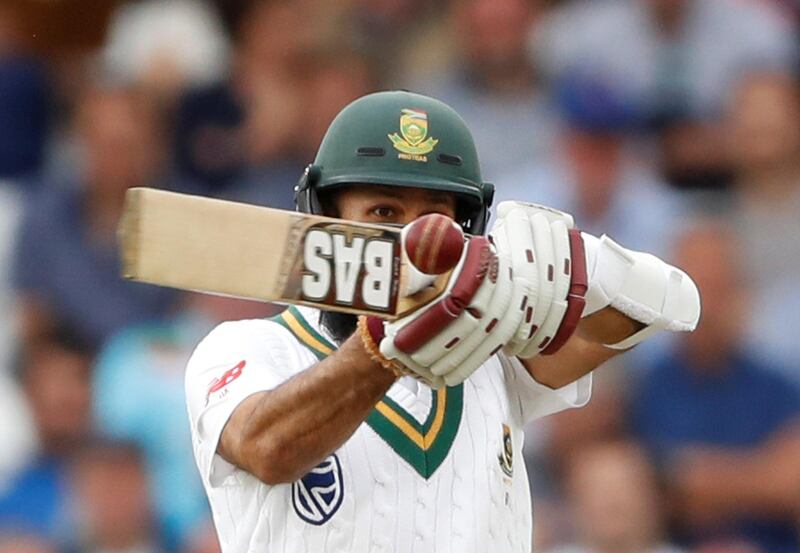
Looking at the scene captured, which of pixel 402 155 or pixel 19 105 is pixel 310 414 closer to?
pixel 402 155

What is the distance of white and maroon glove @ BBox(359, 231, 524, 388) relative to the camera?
2277 millimetres

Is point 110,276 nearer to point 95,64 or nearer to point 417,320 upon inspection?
point 95,64

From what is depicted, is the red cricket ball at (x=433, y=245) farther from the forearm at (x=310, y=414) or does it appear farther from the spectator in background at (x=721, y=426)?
the spectator in background at (x=721, y=426)

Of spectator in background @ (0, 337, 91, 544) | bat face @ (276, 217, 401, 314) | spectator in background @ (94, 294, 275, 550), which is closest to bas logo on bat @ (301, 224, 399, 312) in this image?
bat face @ (276, 217, 401, 314)

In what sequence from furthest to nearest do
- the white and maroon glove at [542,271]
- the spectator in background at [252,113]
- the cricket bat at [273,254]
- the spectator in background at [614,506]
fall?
the spectator in background at [252,113] → the spectator in background at [614,506] → the white and maroon glove at [542,271] → the cricket bat at [273,254]

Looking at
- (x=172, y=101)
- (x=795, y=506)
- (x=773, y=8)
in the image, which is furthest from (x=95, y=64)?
(x=795, y=506)

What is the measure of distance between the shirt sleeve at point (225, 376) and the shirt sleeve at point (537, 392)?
458 millimetres

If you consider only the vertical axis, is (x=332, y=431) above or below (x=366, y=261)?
below

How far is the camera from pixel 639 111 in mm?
5746

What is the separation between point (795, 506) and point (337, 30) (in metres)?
2.50

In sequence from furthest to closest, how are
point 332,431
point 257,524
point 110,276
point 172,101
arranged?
point 172,101
point 110,276
point 257,524
point 332,431

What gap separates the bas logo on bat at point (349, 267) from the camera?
7.50 ft

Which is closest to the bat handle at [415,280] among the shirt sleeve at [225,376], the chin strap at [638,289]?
the chin strap at [638,289]

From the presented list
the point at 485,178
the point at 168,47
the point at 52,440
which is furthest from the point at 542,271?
the point at 168,47
